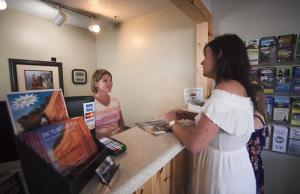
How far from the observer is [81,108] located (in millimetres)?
810

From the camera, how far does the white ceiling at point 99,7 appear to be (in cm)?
207

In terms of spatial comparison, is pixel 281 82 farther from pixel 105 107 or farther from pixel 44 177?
pixel 44 177

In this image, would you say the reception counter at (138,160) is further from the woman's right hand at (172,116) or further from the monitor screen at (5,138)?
the monitor screen at (5,138)

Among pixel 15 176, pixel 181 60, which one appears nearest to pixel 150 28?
pixel 181 60

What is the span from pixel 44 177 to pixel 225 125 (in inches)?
28.9

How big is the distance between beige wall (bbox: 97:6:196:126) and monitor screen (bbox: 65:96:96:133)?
1507mm

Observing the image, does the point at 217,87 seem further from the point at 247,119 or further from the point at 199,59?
the point at 199,59

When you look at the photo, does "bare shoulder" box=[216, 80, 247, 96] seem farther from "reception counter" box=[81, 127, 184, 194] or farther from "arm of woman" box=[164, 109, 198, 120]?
"arm of woman" box=[164, 109, 198, 120]

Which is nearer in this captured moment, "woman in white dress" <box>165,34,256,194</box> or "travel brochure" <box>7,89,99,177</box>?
"travel brochure" <box>7,89,99,177</box>

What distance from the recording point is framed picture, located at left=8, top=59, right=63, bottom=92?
2.22m

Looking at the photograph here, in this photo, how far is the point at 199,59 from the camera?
1.89m

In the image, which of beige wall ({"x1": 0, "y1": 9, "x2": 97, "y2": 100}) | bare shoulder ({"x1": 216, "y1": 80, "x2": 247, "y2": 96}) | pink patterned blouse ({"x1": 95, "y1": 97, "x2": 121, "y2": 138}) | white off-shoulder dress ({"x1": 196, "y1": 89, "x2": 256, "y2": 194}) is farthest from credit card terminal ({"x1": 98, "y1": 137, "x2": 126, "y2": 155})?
beige wall ({"x1": 0, "y1": 9, "x2": 97, "y2": 100})

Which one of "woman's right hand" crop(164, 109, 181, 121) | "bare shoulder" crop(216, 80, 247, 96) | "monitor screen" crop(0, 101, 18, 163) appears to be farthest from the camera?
"woman's right hand" crop(164, 109, 181, 121)

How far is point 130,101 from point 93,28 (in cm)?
124
